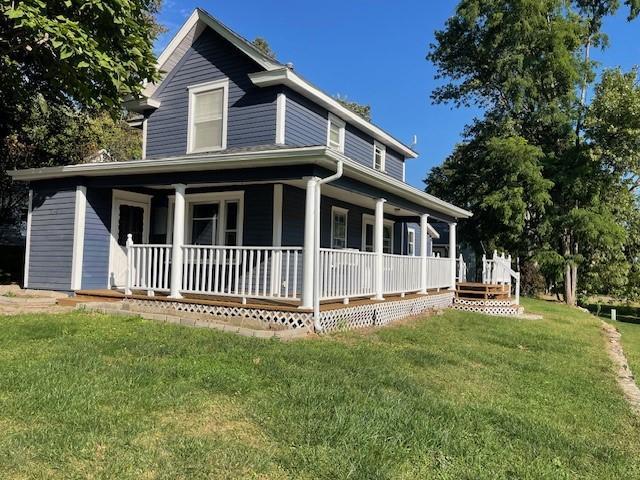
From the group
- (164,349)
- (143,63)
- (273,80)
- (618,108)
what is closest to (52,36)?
(143,63)

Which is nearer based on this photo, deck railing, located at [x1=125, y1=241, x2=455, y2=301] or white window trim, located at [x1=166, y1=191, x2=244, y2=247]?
deck railing, located at [x1=125, y1=241, x2=455, y2=301]

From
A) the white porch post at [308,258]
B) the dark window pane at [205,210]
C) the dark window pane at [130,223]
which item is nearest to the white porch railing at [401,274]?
the white porch post at [308,258]

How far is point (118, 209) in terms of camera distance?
12.6 metres

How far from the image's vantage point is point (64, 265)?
11891 mm

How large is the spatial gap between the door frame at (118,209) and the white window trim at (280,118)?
3.99 m

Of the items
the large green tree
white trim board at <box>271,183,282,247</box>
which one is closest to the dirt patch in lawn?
white trim board at <box>271,183,282,247</box>

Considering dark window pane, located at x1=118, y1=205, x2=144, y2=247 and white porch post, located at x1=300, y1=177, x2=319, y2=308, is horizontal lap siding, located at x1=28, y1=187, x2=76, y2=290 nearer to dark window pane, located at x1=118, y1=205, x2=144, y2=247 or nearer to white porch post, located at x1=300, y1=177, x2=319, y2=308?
dark window pane, located at x1=118, y1=205, x2=144, y2=247

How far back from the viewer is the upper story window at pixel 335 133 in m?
13.8

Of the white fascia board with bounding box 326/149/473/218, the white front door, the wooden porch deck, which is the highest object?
the white fascia board with bounding box 326/149/473/218

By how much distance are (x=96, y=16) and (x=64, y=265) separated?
553 centimetres

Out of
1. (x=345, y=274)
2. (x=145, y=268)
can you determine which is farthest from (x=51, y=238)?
(x=345, y=274)

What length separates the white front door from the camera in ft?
41.0

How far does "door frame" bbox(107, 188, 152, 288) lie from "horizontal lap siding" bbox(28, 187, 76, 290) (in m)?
0.92

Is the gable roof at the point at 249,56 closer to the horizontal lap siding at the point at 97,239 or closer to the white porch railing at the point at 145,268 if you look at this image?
the horizontal lap siding at the point at 97,239
